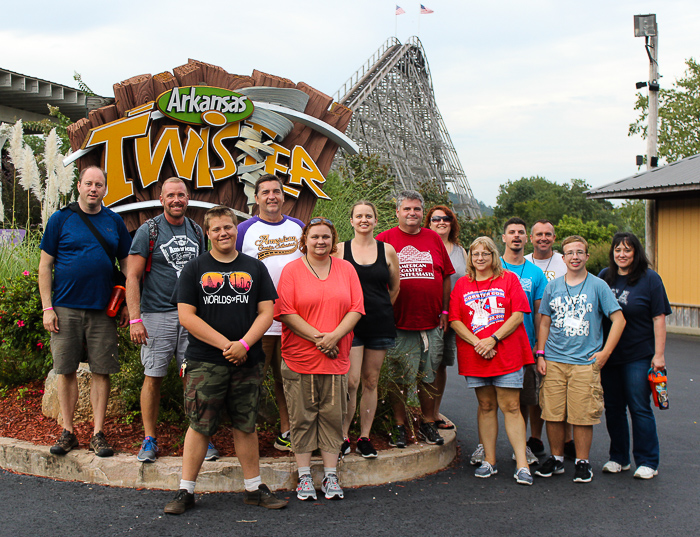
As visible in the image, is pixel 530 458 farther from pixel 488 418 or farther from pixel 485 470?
pixel 488 418

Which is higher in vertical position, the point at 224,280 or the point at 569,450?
the point at 224,280

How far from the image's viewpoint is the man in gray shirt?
3.92 metres

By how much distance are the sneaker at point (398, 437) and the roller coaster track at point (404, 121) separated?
78.1 ft

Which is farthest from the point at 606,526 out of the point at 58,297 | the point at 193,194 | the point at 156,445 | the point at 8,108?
the point at 8,108

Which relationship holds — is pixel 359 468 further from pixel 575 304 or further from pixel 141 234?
pixel 141 234

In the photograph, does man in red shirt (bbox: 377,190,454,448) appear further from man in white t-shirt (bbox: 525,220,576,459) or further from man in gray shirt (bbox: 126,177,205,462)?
man in gray shirt (bbox: 126,177,205,462)

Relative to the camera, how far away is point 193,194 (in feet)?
20.2

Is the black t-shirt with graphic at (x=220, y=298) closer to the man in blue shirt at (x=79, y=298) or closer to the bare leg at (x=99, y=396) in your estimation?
the man in blue shirt at (x=79, y=298)

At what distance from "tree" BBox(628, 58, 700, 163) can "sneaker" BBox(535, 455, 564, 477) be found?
29084 millimetres

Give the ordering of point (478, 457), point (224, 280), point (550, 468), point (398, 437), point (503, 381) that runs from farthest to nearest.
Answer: point (478, 457) → point (398, 437) → point (550, 468) → point (503, 381) → point (224, 280)

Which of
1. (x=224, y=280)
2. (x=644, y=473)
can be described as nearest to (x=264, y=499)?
(x=224, y=280)

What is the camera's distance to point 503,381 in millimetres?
4027

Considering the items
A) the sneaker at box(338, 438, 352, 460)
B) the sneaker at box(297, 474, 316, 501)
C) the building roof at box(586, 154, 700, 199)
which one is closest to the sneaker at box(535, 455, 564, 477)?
the sneaker at box(338, 438, 352, 460)

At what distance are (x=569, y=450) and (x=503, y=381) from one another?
3.77ft
